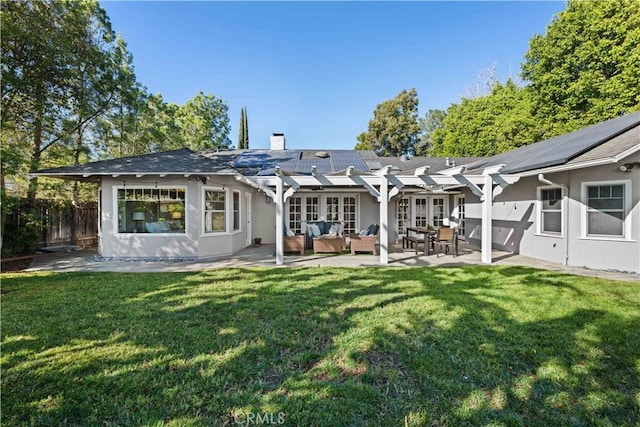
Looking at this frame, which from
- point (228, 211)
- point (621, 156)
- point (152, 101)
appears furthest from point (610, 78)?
point (152, 101)

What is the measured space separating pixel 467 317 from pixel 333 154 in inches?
543

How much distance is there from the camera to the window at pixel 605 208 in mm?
7855

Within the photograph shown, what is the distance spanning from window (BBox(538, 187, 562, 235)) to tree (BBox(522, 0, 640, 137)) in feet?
44.5

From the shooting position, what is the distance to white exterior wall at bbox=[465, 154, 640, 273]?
764cm

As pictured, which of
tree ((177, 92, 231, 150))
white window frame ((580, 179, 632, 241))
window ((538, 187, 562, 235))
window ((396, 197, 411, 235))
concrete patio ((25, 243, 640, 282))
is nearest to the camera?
white window frame ((580, 179, 632, 241))

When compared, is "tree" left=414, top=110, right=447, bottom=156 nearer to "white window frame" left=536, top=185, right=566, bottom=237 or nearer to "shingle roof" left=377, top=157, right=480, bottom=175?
"shingle roof" left=377, top=157, right=480, bottom=175

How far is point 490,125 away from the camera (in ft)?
85.8

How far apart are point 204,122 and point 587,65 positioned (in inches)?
1253

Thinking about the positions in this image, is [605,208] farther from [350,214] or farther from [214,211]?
[214,211]

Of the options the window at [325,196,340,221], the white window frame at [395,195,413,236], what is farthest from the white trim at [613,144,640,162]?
the window at [325,196,340,221]

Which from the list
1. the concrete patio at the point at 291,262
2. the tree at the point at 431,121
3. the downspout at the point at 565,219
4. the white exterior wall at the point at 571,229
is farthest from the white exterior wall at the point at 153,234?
the tree at the point at 431,121

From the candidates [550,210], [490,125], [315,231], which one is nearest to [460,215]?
[550,210]

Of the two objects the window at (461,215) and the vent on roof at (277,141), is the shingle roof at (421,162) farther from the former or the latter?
the vent on roof at (277,141)

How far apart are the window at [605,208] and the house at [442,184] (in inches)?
0.8
